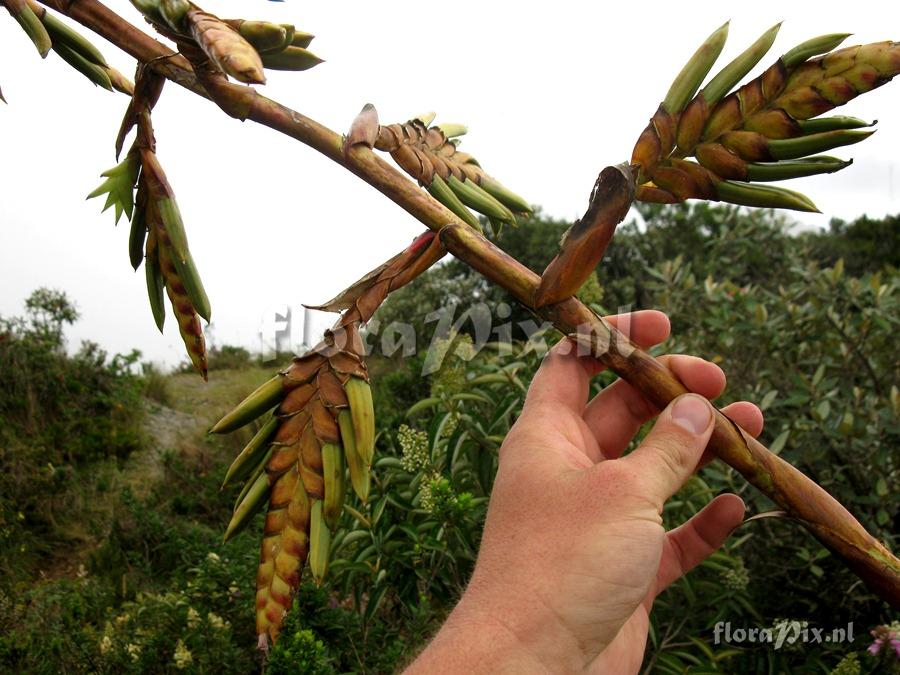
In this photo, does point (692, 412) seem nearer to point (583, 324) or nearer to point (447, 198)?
point (583, 324)

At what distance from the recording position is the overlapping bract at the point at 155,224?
0.77 meters

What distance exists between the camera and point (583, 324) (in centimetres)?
70

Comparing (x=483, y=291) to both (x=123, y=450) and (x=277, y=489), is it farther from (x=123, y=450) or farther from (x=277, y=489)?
(x=277, y=489)

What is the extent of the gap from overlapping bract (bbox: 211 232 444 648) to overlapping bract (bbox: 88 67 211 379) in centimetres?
15

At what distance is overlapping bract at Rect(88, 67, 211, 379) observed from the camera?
77 centimetres

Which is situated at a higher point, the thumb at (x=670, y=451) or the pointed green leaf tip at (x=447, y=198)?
the pointed green leaf tip at (x=447, y=198)

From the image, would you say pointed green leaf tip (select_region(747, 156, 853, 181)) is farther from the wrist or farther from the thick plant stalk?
the wrist

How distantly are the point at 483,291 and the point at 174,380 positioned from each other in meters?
3.94

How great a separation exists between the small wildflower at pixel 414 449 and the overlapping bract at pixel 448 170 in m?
1.31

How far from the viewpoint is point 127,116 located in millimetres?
792

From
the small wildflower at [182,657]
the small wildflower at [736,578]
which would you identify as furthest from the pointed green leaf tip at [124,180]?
the small wildflower at [736,578]

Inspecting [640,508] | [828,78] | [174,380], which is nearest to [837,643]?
[640,508]

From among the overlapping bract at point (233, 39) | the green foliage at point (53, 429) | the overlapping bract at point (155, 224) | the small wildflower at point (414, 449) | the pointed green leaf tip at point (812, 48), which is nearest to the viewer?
the overlapping bract at point (233, 39)

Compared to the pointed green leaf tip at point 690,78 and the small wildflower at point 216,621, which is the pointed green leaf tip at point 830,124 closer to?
the pointed green leaf tip at point 690,78
